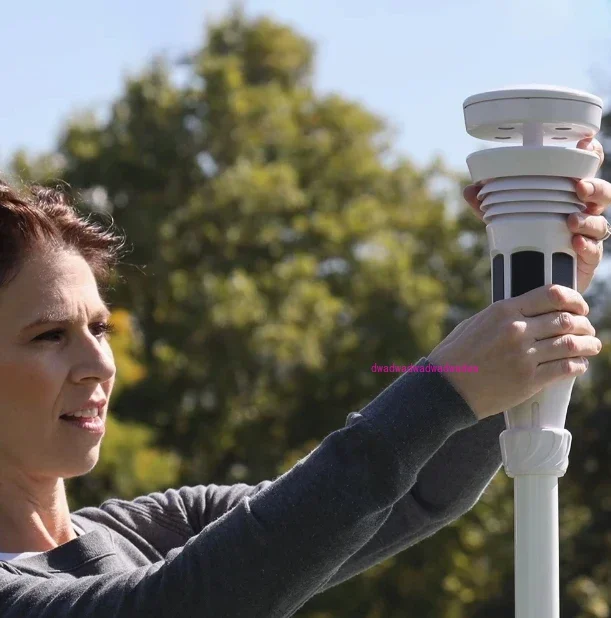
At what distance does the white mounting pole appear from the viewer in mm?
1612

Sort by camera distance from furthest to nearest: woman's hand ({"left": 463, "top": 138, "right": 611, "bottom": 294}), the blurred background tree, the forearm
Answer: the blurred background tree, the forearm, woman's hand ({"left": 463, "top": 138, "right": 611, "bottom": 294})

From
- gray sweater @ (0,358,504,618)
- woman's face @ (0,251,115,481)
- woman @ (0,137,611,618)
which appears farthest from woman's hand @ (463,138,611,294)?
woman's face @ (0,251,115,481)

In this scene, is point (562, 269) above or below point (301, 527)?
above

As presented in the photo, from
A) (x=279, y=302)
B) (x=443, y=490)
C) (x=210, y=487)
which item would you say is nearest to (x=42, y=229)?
(x=210, y=487)

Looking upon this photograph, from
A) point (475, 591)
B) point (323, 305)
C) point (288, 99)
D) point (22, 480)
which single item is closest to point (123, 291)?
point (323, 305)

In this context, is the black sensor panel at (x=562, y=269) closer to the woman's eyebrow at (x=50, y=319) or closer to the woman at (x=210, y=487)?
the woman at (x=210, y=487)

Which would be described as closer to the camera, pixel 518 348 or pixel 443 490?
pixel 518 348

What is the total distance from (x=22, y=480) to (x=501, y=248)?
1.07m

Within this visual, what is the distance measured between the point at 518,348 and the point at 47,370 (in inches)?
35.7

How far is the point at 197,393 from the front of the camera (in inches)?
627

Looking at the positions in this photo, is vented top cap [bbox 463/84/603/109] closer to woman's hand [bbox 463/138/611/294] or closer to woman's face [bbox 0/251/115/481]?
woman's hand [bbox 463/138/611/294]

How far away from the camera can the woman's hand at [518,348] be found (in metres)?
1.54

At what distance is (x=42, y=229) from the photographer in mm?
2184

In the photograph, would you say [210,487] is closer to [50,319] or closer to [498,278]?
[50,319]
